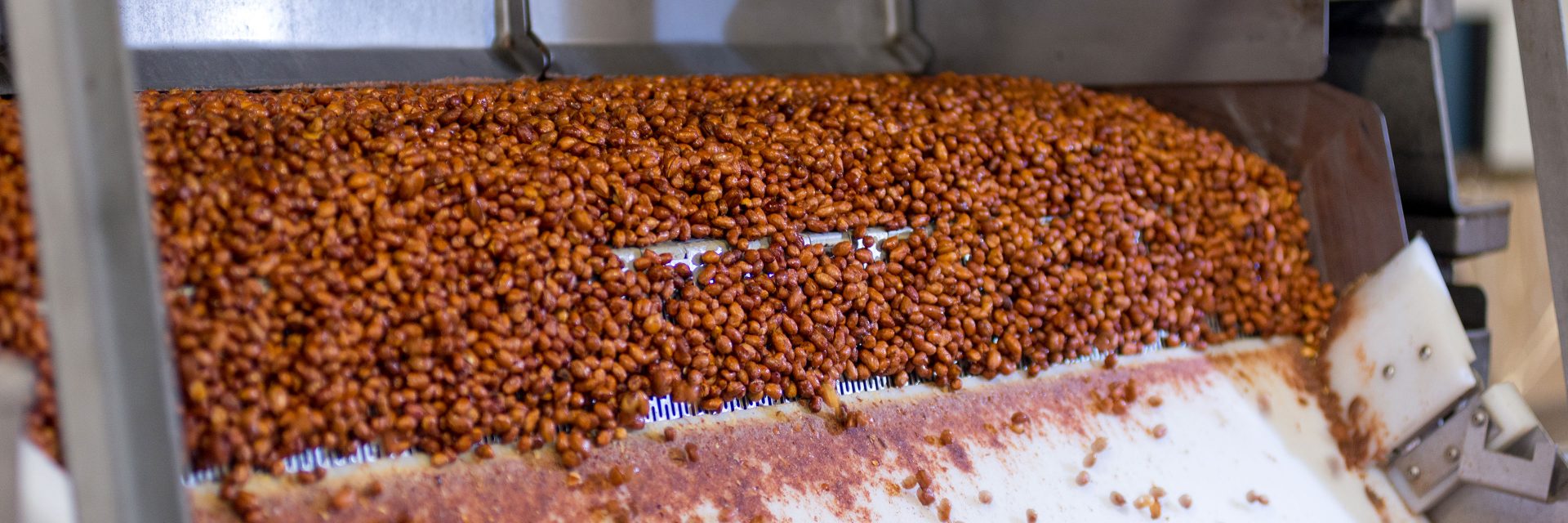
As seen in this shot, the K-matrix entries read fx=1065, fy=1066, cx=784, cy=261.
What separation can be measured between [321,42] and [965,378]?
1213 millimetres

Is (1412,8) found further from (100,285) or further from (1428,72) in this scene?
(100,285)

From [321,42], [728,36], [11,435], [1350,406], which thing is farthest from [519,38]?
[1350,406]

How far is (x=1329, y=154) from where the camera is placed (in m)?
2.03

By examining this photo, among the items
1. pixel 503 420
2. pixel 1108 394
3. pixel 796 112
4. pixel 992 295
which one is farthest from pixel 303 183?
pixel 1108 394

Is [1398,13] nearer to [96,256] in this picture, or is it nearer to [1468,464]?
[1468,464]

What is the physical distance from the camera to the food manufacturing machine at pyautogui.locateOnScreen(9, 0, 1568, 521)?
821mm

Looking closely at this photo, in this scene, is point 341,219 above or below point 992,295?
above

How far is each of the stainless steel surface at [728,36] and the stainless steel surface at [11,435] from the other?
51.0 inches

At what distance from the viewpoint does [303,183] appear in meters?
1.21

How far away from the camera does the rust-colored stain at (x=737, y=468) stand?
1.22 meters

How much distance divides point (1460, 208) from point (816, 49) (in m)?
1.29

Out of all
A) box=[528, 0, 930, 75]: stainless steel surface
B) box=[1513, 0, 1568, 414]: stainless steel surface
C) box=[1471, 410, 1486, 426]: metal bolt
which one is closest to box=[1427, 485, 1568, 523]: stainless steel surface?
box=[1471, 410, 1486, 426]: metal bolt

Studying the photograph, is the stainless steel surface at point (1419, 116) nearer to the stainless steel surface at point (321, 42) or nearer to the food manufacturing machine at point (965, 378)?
the food manufacturing machine at point (965, 378)

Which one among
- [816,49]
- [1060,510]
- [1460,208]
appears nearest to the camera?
[1060,510]
